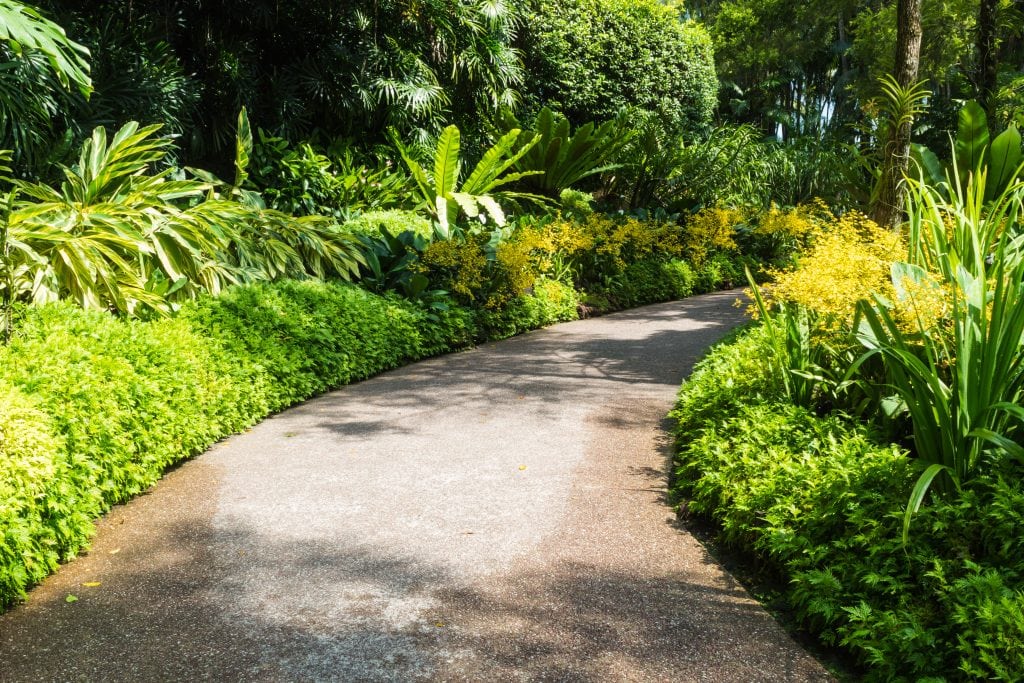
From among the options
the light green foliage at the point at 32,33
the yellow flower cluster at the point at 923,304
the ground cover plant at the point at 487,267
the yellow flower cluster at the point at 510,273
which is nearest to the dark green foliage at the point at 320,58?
the ground cover plant at the point at 487,267

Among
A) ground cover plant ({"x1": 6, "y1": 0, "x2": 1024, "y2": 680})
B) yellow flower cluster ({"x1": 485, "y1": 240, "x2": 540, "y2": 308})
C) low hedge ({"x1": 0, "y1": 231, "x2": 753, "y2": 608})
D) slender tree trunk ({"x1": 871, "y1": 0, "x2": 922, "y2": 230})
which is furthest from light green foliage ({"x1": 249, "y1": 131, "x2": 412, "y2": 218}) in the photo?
slender tree trunk ({"x1": 871, "y1": 0, "x2": 922, "y2": 230})

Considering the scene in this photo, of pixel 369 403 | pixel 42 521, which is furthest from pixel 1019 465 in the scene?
pixel 369 403

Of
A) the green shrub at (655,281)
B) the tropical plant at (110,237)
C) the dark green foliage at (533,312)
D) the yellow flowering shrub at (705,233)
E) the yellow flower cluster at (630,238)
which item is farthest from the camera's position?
the yellow flowering shrub at (705,233)

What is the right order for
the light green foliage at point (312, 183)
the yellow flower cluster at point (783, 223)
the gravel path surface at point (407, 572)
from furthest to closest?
the yellow flower cluster at point (783, 223), the light green foliage at point (312, 183), the gravel path surface at point (407, 572)

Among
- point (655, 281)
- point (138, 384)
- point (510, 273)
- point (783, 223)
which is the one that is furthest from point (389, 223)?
point (783, 223)

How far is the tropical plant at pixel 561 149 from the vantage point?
1255 cm

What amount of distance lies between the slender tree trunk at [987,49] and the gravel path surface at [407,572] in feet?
18.3

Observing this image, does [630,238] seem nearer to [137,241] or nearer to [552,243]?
[552,243]

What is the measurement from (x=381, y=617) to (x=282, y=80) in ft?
33.1

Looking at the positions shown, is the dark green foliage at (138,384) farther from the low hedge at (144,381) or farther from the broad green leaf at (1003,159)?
the broad green leaf at (1003,159)

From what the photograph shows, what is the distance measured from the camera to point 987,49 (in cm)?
850

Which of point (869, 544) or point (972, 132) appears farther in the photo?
point (972, 132)

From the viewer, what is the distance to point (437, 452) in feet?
16.9

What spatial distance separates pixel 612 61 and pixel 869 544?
16620 mm
